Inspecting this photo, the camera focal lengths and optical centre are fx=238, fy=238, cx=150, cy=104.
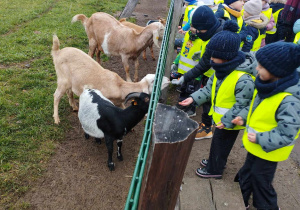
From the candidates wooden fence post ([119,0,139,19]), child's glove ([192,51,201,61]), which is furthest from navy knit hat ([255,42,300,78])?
wooden fence post ([119,0,139,19])

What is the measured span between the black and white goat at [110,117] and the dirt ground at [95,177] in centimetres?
23

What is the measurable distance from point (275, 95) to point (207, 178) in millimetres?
1334

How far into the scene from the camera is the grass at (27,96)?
316 cm

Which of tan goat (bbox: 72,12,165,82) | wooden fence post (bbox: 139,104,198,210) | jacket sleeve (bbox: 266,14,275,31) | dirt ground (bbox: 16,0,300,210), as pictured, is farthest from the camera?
tan goat (bbox: 72,12,165,82)

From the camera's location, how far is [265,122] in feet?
6.45

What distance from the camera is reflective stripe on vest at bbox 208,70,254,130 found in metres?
2.28

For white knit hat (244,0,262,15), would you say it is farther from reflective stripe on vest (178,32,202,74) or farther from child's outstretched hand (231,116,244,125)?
child's outstretched hand (231,116,244,125)

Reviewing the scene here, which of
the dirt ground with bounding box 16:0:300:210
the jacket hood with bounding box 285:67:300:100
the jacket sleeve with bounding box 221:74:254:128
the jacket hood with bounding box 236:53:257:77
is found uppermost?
the jacket hood with bounding box 285:67:300:100

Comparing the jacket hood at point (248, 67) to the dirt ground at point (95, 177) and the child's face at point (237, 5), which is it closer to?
the dirt ground at point (95, 177)

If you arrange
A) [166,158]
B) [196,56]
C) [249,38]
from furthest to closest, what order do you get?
[249,38], [196,56], [166,158]

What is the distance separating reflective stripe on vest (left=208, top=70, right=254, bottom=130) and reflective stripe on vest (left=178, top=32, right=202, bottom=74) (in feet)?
4.68

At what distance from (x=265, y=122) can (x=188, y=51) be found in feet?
7.24

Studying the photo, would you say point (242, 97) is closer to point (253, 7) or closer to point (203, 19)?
point (203, 19)

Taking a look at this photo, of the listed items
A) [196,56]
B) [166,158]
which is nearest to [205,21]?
[196,56]
